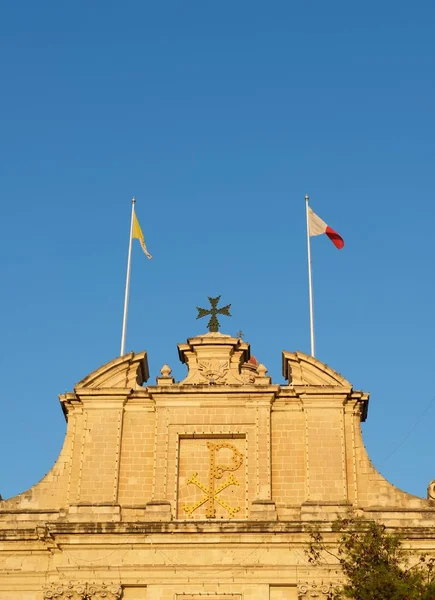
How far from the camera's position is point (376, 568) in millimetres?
24078

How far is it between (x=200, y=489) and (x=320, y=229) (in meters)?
9.57

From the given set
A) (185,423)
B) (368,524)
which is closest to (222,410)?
(185,423)

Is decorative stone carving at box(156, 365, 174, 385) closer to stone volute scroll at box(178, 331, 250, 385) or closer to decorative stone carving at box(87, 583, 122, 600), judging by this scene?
stone volute scroll at box(178, 331, 250, 385)

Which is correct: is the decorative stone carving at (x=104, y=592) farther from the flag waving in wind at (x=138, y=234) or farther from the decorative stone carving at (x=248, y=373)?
the flag waving in wind at (x=138, y=234)

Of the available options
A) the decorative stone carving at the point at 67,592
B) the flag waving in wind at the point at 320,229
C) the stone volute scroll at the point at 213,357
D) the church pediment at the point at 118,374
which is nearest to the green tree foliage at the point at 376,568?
the decorative stone carving at the point at 67,592

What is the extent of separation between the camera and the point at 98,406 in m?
30.2

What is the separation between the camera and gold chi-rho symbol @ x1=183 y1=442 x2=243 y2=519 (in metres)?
29.0

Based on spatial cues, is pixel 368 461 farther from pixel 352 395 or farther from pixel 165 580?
pixel 165 580

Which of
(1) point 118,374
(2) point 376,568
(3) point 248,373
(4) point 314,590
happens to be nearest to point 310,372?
(3) point 248,373

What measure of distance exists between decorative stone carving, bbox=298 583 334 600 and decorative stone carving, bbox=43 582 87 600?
213 inches

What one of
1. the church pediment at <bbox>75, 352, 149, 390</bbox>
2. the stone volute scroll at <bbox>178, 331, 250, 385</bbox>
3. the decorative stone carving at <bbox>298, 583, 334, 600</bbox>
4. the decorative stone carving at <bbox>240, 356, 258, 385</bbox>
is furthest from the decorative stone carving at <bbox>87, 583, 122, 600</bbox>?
the decorative stone carving at <bbox>240, 356, 258, 385</bbox>

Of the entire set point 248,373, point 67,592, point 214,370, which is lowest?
point 67,592

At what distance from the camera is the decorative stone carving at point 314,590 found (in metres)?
27.3

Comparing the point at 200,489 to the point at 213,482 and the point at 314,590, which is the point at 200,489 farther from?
the point at 314,590
